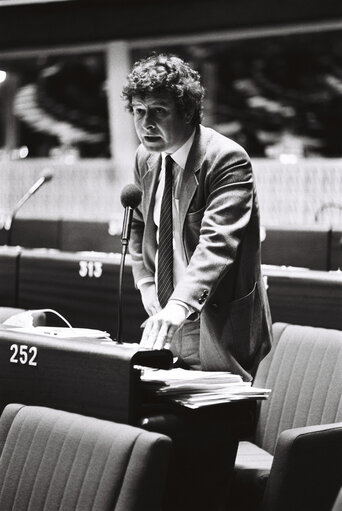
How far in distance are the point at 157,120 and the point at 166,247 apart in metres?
0.34

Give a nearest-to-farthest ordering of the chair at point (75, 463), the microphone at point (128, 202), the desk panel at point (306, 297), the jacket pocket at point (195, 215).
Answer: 1. the chair at point (75, 463)
2. the microphone at point (128, 202)
3. the jacket pocket at point (195, 215)
4. the desk panel at point (306, 297)

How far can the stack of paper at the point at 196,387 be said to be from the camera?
2055mm

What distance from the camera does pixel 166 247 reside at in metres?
2.47

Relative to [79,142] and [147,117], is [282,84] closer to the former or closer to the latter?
[79,142]

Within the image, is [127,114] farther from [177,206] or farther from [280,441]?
[280,441]

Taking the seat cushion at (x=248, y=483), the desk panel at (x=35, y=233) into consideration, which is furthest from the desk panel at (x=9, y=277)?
the desk panel at (x=35, y=233)

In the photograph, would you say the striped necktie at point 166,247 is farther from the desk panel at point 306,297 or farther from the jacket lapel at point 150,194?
the desk panel at point 306,297

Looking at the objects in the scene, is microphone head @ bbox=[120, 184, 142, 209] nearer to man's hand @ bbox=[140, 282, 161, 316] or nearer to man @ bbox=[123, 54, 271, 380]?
man @ bbox=[123, 54, 271, 380]

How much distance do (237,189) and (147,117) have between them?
293 mm

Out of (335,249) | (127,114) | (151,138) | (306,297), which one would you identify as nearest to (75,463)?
(151,138)

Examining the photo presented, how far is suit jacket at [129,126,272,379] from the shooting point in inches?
91.2

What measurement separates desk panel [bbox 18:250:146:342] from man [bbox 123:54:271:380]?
1.48m

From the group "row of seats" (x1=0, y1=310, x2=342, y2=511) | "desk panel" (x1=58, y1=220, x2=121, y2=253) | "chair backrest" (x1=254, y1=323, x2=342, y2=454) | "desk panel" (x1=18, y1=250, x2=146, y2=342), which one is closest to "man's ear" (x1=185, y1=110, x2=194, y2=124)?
"row of seats" (x1=0, y1=310, x2=342, y2=511)

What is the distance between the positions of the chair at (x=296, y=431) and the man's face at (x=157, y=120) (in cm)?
83
